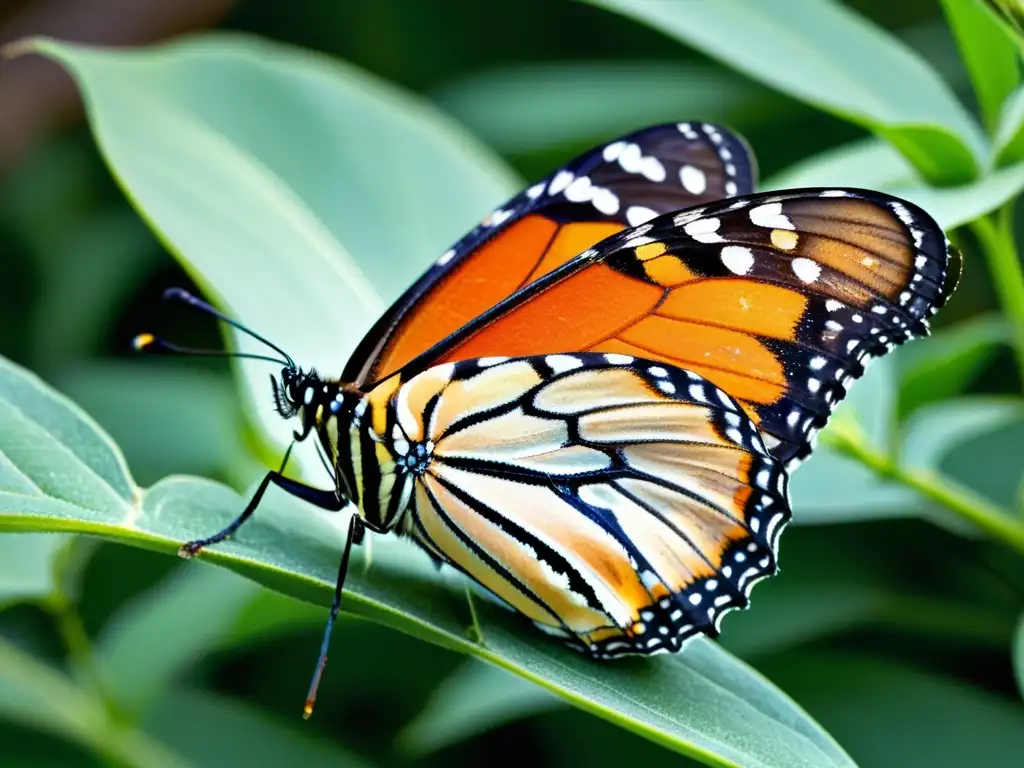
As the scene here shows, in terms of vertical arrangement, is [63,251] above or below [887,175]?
above

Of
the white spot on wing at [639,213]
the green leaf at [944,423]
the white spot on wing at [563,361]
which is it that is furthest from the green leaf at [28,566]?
the green leaf at [944,423]

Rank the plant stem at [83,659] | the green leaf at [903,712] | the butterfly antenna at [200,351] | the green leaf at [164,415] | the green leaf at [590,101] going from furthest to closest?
the green leaf at [590,101] < the green leaf at [164,415] < the green leaf at [903,712] < the plant stem at [83,659] < the butterfly antenna at [200,351]

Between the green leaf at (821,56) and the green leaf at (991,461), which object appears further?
the green leaf at (991,461)

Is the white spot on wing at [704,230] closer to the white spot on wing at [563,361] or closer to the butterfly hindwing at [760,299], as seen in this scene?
the butterfly hindwing at [760,299]

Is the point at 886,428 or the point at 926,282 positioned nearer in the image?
the point at 926,282

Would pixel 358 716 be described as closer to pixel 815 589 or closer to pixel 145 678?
pixel 145 678

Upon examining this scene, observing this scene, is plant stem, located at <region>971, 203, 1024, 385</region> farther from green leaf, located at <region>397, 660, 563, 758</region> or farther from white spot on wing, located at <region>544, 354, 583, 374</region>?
green leaf, located at <region>397, 660, 563, 758</region>

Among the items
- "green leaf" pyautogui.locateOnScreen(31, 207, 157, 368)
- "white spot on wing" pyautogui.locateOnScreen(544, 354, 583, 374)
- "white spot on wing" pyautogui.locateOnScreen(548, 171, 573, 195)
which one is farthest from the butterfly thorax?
"green leaf" pyautogui.locateOnScreen(31, 207, 157, 368)

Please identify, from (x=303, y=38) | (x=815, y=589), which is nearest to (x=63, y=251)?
(x=303, y=38)

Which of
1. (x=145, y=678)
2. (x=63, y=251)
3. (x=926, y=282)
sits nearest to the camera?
(x=926, y=282)
